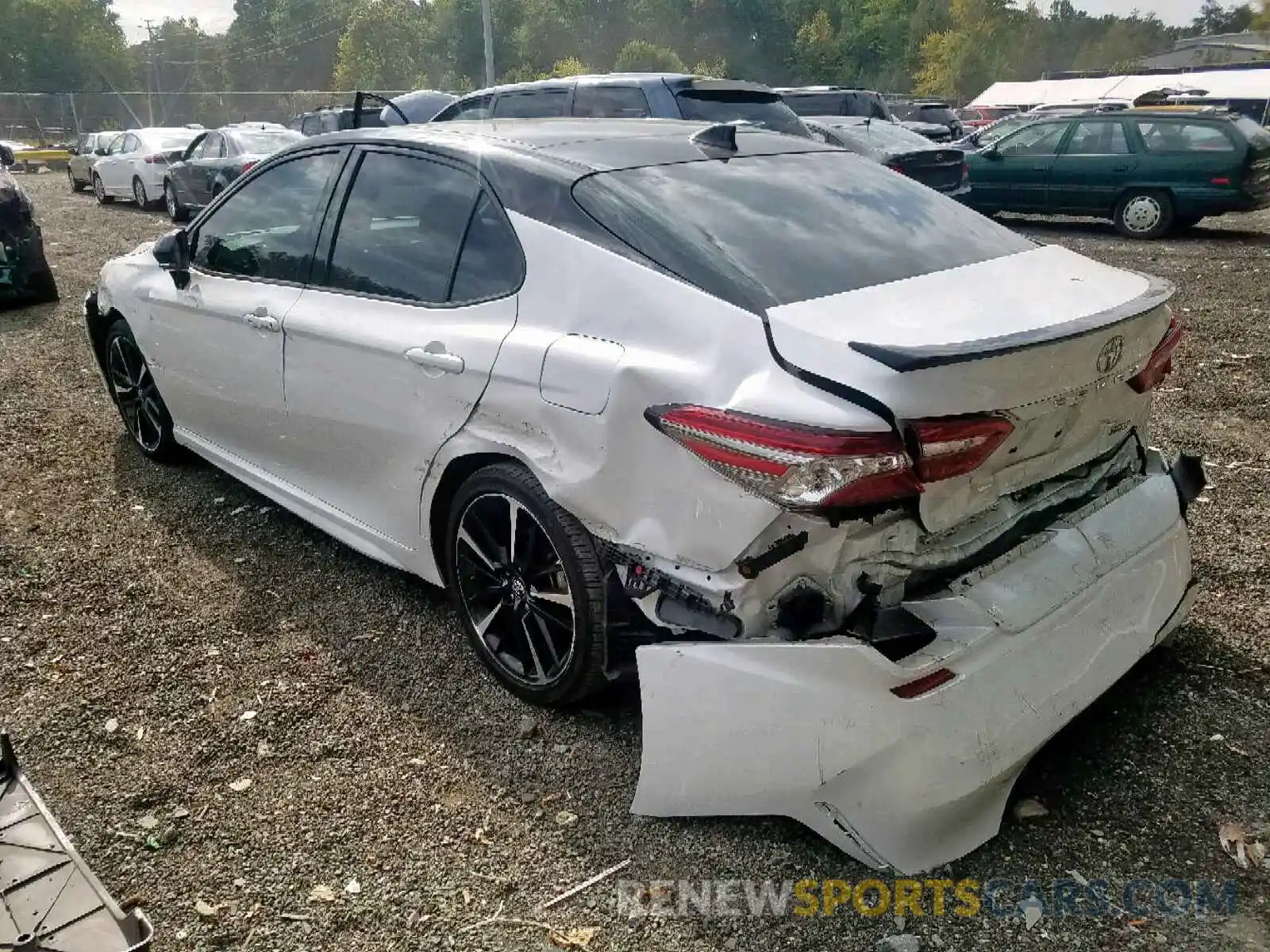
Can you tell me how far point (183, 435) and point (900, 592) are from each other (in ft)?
11.7

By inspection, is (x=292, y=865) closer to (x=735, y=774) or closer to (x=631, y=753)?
(x=631, y=753)

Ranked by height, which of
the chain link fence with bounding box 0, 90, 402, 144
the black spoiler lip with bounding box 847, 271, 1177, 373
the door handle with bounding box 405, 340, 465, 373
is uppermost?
the black spoiler lip with bounding box 847, 271, 1177, 373

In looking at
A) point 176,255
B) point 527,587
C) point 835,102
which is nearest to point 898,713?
point 527,587

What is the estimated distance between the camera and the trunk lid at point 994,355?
7.00 ft

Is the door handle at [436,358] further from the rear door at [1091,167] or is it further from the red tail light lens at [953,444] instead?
the rear door at [1091,167]

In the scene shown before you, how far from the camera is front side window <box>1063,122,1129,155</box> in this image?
12344 mm

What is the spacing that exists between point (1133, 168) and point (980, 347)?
11863mm

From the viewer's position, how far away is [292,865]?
8.16 feet

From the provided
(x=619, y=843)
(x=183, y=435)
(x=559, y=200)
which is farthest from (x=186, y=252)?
(x=619, y=843)

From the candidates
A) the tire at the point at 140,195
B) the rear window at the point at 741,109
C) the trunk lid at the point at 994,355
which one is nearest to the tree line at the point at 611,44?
the tire at the point at 140,195

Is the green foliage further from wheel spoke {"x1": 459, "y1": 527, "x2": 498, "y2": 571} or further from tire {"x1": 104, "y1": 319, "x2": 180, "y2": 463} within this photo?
wheel spoke {"x1": 459, "y1": 527, "x2": 498, "y2": 571}

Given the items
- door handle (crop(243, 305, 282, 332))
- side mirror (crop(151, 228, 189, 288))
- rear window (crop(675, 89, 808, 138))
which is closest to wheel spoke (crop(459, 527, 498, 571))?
door handle (crop(243, 305, 282, 332))

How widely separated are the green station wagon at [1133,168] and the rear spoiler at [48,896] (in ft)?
42.6

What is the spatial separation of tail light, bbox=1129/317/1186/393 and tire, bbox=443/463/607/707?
1545 millimetres
